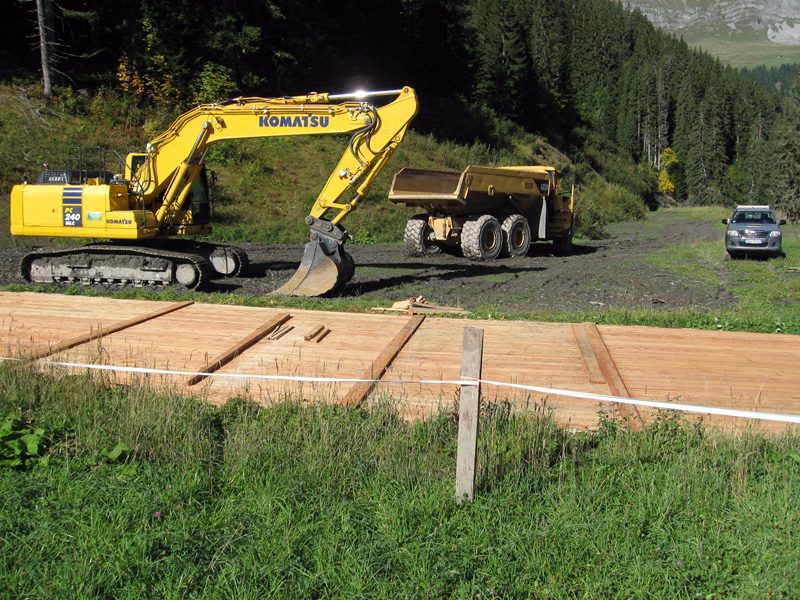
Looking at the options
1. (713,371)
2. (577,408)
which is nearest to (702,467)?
(577,408)

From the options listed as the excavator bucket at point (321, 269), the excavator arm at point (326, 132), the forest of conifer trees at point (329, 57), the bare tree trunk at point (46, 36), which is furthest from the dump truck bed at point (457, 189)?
the bare tree trunk at point (46, 36)

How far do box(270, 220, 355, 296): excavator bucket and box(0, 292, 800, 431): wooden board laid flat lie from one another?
238cm

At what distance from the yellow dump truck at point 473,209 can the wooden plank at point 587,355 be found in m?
9.80

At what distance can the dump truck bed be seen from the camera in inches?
752

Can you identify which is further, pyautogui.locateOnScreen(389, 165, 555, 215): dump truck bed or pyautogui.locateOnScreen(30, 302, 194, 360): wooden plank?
pyautogui.locateOnScreen(389, 165, 555, 215): dump truck bed

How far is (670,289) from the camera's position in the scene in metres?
15.1

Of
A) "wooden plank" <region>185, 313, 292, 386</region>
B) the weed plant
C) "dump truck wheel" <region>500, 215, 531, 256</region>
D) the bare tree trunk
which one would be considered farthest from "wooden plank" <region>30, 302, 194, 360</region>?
the bare tree trunk

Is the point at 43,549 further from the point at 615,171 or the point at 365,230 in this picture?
the point at 615,171

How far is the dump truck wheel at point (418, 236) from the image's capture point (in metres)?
20.2

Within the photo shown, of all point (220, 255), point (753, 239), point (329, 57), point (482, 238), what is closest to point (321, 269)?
point (220, 255)

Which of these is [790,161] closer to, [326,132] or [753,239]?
[753,239]

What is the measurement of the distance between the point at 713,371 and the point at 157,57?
29.6 m

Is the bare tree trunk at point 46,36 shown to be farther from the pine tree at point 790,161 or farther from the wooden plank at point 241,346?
the pine tree at point 790,161

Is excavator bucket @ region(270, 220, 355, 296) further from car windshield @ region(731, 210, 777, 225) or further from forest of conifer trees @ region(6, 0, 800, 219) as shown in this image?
forest of conifer trees @ region(6, 0, 800, 219)
